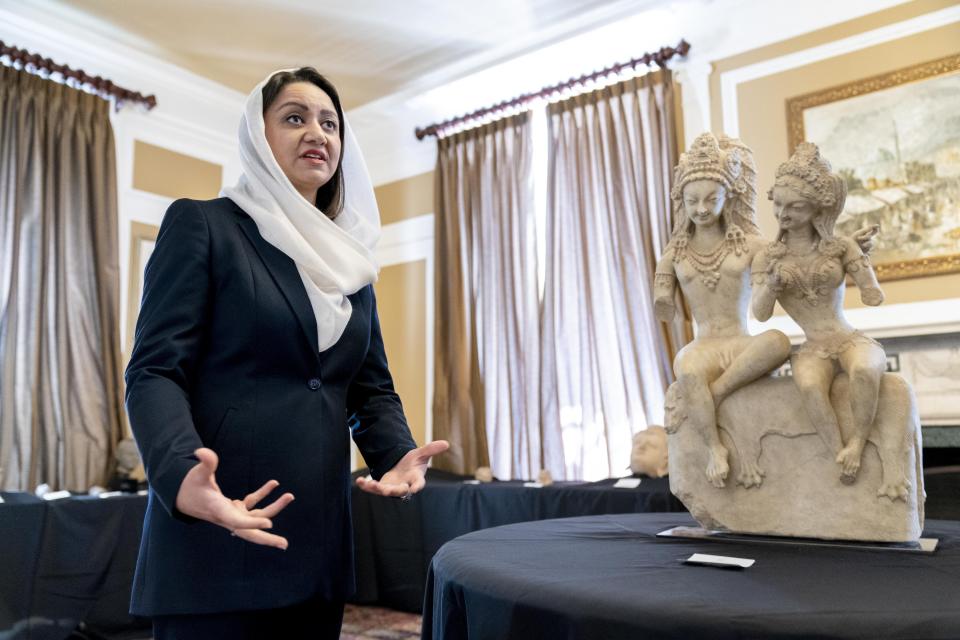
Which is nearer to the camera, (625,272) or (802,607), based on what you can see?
(802,607)

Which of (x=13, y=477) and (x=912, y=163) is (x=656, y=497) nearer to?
(x=912, y=163)

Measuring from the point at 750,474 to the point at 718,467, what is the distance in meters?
0.08

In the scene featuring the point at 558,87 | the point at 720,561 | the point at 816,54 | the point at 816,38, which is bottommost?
the point at 720,561

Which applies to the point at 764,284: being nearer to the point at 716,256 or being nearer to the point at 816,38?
the point at 716,256

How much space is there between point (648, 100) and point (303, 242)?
4.39m

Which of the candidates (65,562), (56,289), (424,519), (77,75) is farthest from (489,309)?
(77,75)

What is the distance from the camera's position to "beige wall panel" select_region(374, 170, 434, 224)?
6625mm

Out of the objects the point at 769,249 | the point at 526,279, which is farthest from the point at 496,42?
the point at 769,249

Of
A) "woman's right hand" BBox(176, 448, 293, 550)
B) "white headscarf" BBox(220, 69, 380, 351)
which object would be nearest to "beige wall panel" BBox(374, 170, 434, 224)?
"white headscarf" BBox(220, 69, 380, 351)

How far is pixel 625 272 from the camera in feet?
17.1

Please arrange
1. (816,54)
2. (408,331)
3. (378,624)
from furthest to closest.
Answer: (408,331) → (816,54) → (378,624)

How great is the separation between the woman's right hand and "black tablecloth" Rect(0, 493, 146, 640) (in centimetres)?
337

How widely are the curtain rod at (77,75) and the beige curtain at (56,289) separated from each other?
9 cm

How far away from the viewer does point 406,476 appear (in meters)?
1.33
